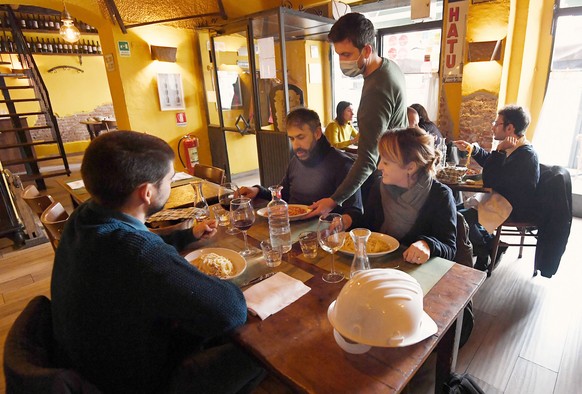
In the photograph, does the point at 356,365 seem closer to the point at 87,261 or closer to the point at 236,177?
the point at 87,261

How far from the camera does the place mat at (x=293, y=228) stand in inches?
60.7

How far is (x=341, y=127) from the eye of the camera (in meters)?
4.29

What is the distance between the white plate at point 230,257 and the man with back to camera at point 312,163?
68 cm

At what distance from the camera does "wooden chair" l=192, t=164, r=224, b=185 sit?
280cm

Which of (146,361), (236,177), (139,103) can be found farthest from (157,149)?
(236,177)

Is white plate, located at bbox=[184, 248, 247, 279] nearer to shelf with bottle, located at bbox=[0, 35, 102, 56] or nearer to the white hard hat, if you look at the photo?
the white hard hat

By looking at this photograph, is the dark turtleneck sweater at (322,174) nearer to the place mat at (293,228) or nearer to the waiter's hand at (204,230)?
the place mat at (293,228)

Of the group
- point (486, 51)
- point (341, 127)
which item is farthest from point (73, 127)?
point (486, 51)

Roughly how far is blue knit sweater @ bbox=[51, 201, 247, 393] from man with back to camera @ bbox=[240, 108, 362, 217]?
1098mm

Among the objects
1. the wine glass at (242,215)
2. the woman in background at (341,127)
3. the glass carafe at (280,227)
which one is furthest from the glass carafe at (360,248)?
the woman in background at (341,127)

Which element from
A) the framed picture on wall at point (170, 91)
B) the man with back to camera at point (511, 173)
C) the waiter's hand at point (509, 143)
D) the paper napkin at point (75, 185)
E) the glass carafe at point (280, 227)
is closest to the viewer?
the glass carafe at point (280, 227)

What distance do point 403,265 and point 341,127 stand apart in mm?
3285

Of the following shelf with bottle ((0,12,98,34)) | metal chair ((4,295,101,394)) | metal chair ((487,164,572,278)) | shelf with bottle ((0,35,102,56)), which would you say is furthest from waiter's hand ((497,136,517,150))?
shelf with bottle ((0,35,102,56))

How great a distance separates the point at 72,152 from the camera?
887 centimetres
